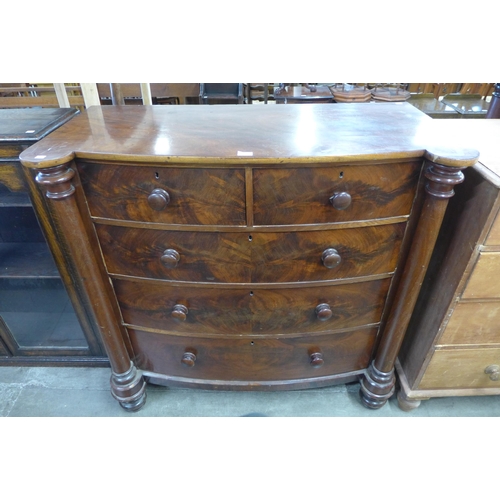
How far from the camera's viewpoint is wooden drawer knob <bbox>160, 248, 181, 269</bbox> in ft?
3.13

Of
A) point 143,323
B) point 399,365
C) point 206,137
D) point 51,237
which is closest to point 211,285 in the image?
point 143,323

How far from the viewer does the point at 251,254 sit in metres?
0.97

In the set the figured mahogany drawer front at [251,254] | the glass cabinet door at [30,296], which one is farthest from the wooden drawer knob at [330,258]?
the glass cabinet door at [30,296]

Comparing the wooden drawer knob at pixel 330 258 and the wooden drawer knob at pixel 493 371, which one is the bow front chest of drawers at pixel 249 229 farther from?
the wooden drawer knob at pixel 493 371

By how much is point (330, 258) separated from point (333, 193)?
0.17 meters

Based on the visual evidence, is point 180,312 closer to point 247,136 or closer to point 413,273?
point 247,136

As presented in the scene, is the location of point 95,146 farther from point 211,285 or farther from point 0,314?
point 0,314

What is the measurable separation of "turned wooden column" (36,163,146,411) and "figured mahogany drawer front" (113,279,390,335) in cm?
6

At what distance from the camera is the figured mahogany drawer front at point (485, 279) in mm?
960

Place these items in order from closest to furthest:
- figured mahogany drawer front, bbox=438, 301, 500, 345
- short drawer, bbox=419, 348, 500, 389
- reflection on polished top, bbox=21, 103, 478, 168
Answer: reflection on polished top, bbox=21, 103, 478, 168
figured mahogany drawer front, bbox=438, 301, 500, 345
short drawer, bbox=419, 348, 500, 389

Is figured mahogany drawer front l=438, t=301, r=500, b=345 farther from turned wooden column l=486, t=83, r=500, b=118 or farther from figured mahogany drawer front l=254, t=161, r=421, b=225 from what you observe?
turned wooden column l=486, t=83, r=500, b=118

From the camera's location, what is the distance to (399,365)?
1.36m

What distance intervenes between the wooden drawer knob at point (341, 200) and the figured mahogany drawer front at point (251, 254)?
0.09 metres

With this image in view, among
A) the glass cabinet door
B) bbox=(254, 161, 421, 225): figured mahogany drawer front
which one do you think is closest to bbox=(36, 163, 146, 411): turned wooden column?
the glass cabinet door
